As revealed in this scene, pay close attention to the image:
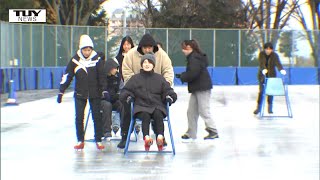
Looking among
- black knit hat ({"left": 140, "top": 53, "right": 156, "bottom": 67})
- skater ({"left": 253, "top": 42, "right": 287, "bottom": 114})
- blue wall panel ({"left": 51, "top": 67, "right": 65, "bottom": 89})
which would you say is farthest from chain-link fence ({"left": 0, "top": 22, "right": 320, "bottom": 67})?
black knit hat ({"left": 140, "top": 53, "right": 156, "bottom": 67})

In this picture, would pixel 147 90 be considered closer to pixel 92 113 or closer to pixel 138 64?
pixel 138 64

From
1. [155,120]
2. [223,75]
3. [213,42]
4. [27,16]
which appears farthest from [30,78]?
[155,120]

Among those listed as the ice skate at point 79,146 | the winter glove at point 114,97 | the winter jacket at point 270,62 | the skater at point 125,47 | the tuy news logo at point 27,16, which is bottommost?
the ice skate at point 79,146

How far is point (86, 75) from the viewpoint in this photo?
30.4ft

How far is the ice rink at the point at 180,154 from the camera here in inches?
308

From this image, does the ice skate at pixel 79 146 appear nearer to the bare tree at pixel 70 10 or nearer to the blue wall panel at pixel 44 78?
the blue wall panel at pixel 44 78

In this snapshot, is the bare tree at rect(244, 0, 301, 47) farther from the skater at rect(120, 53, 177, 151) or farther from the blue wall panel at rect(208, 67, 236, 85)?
the skater at rect(120, 53, 177, 151)

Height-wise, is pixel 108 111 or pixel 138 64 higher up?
pixel 138 64

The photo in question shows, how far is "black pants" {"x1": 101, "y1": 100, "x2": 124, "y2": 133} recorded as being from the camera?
10.4m

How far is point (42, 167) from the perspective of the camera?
8.16m

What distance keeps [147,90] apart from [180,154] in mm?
1002

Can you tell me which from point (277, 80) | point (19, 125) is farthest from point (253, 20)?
point (19, 125)

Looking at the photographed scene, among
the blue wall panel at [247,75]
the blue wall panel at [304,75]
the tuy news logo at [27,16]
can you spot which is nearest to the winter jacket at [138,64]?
the tuy news logo at [27,16]

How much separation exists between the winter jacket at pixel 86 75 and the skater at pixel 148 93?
46cm
